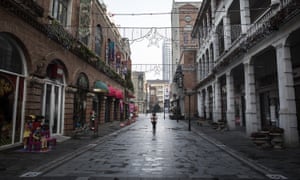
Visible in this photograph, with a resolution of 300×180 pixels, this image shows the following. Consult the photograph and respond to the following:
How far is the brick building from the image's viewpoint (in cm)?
927

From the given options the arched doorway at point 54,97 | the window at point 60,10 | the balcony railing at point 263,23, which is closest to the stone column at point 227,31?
the balcony railing at point 263,23

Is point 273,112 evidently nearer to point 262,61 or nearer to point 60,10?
point 262,61

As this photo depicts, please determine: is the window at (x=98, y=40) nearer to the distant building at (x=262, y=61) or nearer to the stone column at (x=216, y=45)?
the distant building at (x=262, y=61)

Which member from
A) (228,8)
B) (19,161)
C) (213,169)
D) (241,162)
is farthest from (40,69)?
(228,8)

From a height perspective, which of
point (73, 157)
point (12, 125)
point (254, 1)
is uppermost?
point (254, 1)

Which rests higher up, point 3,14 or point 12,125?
point 3,14

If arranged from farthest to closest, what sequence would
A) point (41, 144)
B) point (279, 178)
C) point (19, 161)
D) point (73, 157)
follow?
1. point (41, 144)
2. point (73, 157)
3. point (19, 161)
4. point (279, 178)

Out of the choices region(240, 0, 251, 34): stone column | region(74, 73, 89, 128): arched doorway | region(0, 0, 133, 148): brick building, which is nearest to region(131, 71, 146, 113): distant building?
region(0, 0, 133, 148): brick building

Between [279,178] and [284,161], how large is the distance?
223cm

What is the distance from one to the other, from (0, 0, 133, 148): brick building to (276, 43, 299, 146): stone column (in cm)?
944

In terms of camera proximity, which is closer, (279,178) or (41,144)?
(279,178)

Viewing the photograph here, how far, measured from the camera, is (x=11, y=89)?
9.43m

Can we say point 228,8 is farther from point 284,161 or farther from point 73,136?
point 73,136

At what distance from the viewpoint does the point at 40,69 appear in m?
11.1
